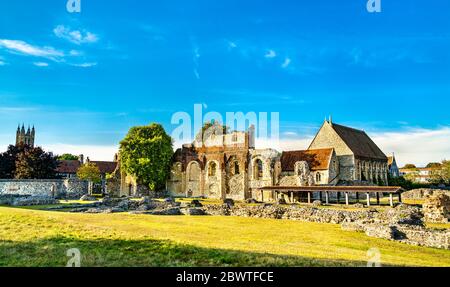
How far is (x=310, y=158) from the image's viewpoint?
50.1m

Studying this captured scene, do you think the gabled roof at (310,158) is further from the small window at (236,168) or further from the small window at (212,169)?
the small window at (212,169)

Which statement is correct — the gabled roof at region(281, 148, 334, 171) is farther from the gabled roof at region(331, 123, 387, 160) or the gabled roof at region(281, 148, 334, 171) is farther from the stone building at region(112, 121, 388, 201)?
the gabled roof at region(331, 123, 387, 160)

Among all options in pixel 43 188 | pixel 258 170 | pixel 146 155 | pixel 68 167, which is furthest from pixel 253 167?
pixel 68 167

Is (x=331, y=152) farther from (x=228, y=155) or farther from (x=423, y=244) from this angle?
(x=423, y=244)

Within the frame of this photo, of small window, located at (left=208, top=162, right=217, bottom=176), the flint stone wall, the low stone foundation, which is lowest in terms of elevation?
the low stone foundation

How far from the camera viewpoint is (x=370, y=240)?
53.2ft

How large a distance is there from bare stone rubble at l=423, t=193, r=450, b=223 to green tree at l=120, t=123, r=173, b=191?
37.4 metres

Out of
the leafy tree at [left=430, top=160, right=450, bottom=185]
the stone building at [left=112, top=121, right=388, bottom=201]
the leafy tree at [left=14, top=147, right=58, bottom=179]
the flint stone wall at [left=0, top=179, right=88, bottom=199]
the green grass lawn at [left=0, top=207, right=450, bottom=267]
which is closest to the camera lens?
the green grass lawn at [left=0, top=207, right=450, bottom=267]

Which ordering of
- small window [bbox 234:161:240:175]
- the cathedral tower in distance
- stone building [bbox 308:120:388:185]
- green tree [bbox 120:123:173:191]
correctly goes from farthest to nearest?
the cathedral tower in distance → stone building [bbox 308:120:388:185] → small window [bbox 234:161:240:175] → green tree [bbox 120:123:173:191]

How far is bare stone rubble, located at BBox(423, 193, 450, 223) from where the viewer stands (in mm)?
25484

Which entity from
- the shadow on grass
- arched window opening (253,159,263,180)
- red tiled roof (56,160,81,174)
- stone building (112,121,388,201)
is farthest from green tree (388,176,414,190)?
red tiled roof (56,160,81,174)

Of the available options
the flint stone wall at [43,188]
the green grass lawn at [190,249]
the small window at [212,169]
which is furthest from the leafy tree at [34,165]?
the green grass lawn at [190,249]

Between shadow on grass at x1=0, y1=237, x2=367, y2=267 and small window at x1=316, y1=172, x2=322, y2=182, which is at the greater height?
small window at x1=316, y1=172, x2=322, y2=182
